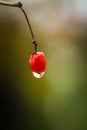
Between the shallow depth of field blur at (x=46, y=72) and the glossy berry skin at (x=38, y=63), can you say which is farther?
the shallow depth of field blur at (x=46, y=72)

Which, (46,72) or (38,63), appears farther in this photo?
(46,72)

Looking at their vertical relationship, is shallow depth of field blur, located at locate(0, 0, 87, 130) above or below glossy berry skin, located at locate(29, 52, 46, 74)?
above

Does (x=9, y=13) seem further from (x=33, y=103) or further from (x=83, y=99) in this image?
(x=83, y=99)

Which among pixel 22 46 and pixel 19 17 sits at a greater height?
pixel 19 17

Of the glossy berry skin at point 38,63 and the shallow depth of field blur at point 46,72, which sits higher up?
the shallow depth of field blur at point 46,72

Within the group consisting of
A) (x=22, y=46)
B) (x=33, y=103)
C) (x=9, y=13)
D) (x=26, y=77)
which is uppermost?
(x=9, y=13)

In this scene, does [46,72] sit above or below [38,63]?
above

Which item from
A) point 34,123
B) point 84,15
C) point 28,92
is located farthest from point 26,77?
point 84,15

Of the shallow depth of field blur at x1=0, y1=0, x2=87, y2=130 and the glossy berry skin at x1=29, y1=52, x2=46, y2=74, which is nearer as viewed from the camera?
the glossy berry skin at x1=29, y1=52, x2=46, y2=74
